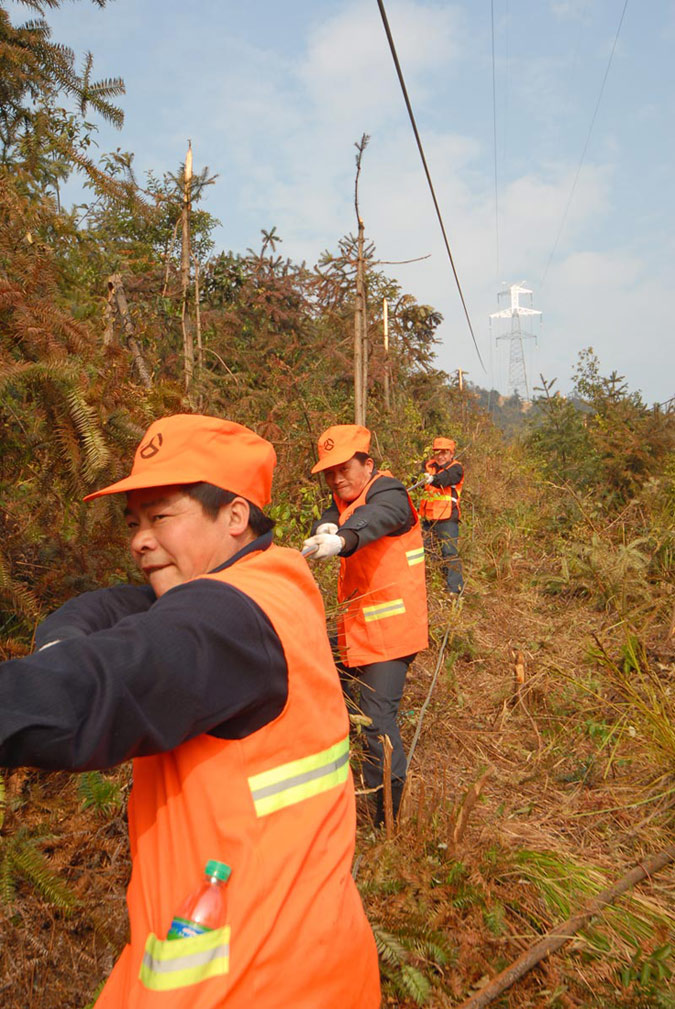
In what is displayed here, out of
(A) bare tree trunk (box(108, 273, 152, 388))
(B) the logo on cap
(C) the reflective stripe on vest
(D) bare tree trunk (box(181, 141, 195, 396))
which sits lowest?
(C) the reflective stripe on vest

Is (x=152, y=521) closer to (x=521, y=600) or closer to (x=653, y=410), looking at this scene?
(x=521, y=600)

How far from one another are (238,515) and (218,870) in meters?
0.66

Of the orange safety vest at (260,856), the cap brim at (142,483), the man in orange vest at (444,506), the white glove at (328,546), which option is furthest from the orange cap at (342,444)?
the man in orange vest at (444,506)

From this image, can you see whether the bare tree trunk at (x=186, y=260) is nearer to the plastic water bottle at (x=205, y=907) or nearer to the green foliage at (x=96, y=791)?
the green foliage at (x=96, y=791)

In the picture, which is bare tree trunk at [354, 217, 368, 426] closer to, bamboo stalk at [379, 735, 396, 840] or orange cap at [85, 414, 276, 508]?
bamboo stalk at [379, 735, 396, 840]

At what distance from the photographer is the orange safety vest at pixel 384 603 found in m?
3.82

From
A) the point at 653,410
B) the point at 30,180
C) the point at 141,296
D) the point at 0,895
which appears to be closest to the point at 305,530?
the point at 30,180

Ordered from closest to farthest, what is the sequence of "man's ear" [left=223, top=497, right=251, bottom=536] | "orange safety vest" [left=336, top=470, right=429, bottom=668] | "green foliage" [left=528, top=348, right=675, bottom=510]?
"man's ear" [left=223, top=497, right=251, bottom=536], "orange safety vest" [left=336, top=470, right=429, bottom=668], "green foliage" [left=528, top=348, right=675, bottom=510]

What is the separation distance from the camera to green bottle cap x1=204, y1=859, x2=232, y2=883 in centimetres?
108

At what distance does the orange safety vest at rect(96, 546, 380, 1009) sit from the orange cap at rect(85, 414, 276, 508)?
0.66ft

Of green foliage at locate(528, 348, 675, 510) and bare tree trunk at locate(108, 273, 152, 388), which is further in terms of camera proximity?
green foliage at locate(528, 348, 675, 510)

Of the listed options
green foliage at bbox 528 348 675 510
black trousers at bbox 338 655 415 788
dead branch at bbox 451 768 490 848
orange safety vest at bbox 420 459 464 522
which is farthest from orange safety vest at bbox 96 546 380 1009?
green foliage at bbox 528 348 675 510

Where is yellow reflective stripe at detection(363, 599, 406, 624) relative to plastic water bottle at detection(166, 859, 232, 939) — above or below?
below

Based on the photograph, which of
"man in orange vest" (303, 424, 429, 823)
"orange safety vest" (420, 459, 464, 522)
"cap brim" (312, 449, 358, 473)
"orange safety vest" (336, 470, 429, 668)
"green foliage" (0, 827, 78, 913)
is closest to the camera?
"green foliage" (0, 827, 78, 913)
